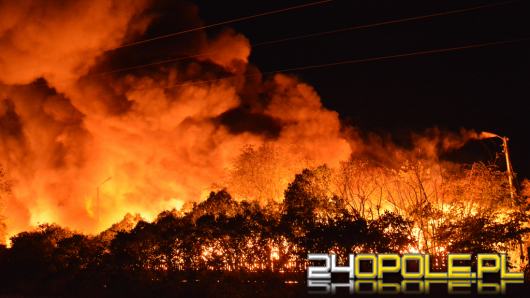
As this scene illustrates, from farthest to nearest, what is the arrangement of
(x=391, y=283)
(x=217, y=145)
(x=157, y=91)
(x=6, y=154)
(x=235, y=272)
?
(x=6, y=154) → (x=217, y=145) → (x=157, y=91) → (x=235, y=272) → (x=391, y=283)

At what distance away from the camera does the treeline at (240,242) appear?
17641 millimetres

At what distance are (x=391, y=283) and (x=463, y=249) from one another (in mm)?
2433

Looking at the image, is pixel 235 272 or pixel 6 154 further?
pixel 6 154

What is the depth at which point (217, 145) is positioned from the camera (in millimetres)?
47000

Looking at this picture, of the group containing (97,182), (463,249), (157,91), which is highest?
(157,91)

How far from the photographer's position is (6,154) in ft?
177

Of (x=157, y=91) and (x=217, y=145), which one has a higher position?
(x=157, y=91)

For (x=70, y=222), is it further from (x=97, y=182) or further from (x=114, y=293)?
(x=114, y=293)

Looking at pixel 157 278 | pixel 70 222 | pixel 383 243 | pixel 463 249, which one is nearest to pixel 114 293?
pixel 157 278

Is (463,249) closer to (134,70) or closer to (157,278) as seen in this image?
(157,278)

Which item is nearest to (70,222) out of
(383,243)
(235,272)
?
(235,272)

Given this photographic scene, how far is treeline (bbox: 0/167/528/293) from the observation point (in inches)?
695

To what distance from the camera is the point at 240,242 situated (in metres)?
19.2

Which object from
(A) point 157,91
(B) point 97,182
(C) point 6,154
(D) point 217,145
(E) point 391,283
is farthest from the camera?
(C) point 6,154
